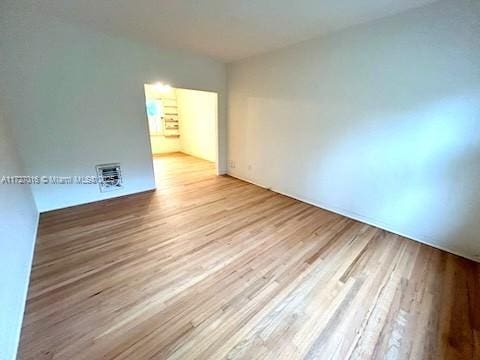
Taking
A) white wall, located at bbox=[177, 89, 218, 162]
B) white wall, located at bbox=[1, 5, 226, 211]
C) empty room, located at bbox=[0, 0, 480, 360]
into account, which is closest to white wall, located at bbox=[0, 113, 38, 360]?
empty room, located at bbox=[0, 0, 480, 360]

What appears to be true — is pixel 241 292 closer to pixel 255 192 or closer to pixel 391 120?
pixel 255 192

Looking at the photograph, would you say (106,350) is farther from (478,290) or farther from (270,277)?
(478,290)

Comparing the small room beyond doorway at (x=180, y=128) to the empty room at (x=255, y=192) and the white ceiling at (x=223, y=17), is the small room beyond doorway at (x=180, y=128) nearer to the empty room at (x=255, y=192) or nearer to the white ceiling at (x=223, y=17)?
the empty room at (x=255, y=192)

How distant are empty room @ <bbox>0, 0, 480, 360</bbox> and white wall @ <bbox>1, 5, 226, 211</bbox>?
0.02 m

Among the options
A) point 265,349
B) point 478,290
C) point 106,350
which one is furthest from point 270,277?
point 478,290

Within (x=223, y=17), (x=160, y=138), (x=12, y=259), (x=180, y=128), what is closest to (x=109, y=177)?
(x=12, y=259)

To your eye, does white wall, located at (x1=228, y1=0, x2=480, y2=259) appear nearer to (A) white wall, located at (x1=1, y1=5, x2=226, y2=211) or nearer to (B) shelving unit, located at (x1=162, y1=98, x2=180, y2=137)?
(A) white wall, located at (x1=1, y1=5, x2=226, y2=211)

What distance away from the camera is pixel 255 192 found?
12.5 ft

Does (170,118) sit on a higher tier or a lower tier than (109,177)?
higher

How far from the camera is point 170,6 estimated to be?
2.08m

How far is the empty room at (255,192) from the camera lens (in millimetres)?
1358

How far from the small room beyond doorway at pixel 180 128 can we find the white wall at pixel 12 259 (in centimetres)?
342

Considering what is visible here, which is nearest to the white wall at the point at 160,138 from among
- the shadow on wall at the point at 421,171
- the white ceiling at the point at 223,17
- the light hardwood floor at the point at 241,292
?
the white ceiling at the point at 223,17

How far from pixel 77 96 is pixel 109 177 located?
1231 mm
